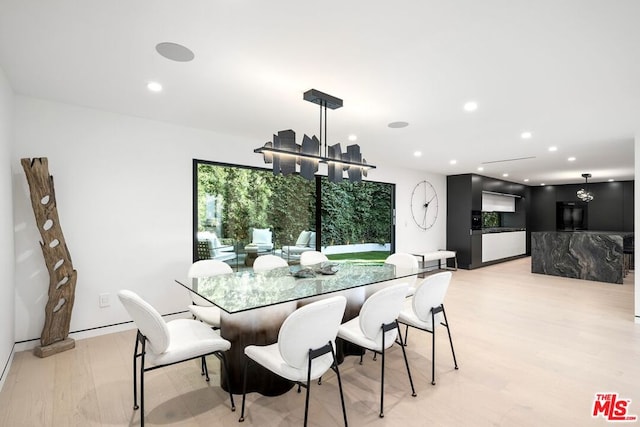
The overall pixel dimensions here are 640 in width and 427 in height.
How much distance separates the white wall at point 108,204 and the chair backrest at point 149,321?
196 centimetres

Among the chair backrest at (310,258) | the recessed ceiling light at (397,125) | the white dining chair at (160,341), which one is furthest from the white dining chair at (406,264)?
the white dining chair at (160,341)

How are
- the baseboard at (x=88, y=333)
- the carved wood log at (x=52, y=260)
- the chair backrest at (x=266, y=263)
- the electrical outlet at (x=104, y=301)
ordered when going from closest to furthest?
1. the carved wood log at (x=52, y=260)
2. the baseboard at (x=88, y=333)
3. the electrical outlet at (x=104, y=301)
4. the chair backrest at (x=266, y=263)

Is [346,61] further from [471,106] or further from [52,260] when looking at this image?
[52,260]

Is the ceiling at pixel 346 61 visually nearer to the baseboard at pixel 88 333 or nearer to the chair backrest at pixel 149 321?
the chair backrest at pixel 149 321

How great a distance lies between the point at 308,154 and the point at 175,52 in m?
1.20

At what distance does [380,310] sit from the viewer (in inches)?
86.1

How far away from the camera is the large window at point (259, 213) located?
14.4ft

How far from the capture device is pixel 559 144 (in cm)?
482

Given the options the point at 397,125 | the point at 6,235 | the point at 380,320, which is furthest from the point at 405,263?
the point at 6,235

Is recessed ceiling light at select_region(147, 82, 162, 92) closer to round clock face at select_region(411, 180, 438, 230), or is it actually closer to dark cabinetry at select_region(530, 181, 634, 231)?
round clock face at select_region(411, 180, 438, 230)

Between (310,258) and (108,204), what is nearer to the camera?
(108,204)

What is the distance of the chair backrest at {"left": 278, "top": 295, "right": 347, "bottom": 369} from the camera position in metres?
1.74

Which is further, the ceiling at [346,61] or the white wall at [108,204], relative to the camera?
the white wall at [108,204]

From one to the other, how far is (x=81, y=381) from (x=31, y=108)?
8.56 feet
